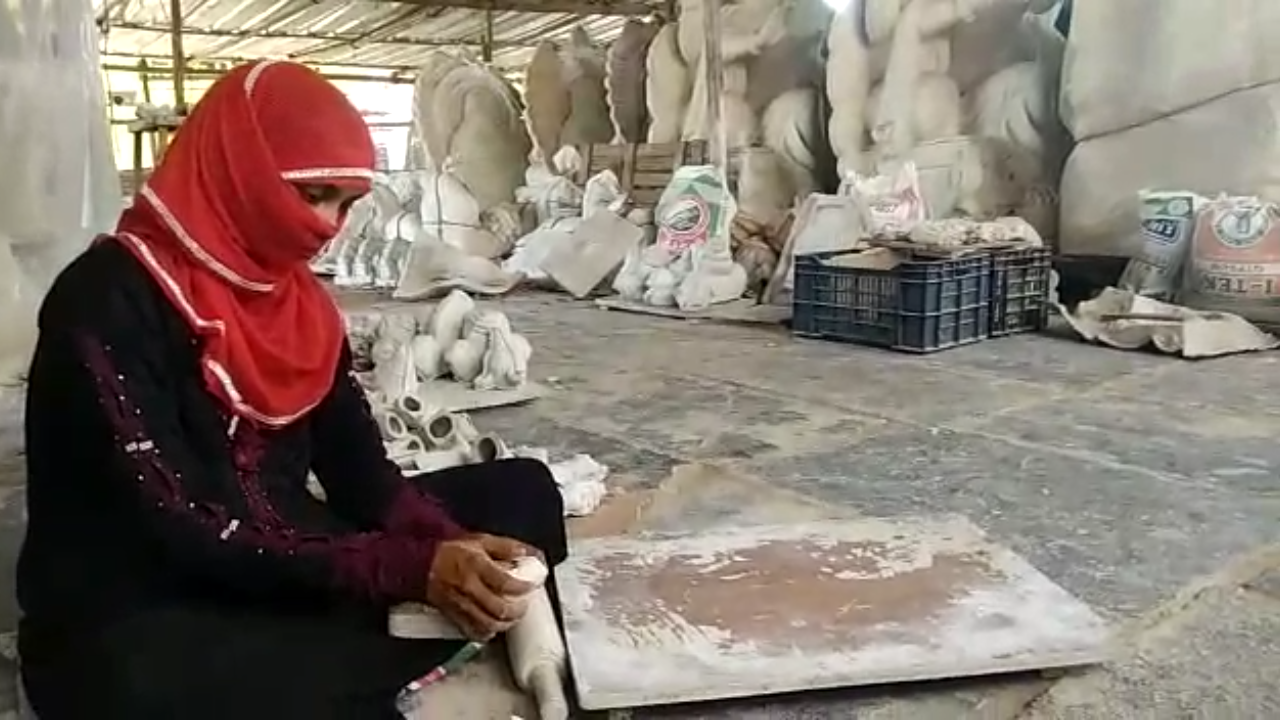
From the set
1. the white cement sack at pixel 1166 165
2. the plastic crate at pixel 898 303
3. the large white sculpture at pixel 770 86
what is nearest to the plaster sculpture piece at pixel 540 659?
the plastic crate at pixel 898 303

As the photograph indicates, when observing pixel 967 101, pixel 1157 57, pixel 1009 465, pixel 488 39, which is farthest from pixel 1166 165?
pixel 488 39

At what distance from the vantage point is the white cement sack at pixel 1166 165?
4277 millimetres

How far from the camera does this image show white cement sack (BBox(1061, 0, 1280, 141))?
4316mm

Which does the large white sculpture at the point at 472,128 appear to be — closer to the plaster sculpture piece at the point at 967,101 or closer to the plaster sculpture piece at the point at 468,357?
the plaster sculpture piece at the point at 967,101

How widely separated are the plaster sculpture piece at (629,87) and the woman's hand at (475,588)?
642 cm

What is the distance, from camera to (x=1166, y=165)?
456 cm

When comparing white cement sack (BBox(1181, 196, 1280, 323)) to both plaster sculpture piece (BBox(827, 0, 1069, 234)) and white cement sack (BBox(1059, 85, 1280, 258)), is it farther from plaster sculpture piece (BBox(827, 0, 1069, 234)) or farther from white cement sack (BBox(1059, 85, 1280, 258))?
plaster sculpture piece (BBox(827, 0, 1069, 234))

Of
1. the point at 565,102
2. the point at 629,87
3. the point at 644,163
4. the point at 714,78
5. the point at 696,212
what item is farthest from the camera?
the point at 565,102

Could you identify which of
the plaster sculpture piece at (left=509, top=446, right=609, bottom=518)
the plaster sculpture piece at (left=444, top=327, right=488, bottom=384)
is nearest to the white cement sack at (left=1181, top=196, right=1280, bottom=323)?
the plaster sculpture piece at (left=444, top=327, right=488, bottom=384)

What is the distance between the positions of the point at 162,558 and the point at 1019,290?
3457mm

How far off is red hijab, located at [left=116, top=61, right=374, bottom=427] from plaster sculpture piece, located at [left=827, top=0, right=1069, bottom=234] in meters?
4.37

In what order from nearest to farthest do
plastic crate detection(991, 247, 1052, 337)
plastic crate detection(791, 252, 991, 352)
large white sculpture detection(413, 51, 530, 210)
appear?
1. plastic crate detection(791, 252, 991, 352)
2. plastic crate detection(991, 247, 1052, 337)
3. large white sculpture detection(413, 51, 530, 210)

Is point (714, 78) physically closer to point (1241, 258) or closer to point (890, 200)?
point (890, 200)

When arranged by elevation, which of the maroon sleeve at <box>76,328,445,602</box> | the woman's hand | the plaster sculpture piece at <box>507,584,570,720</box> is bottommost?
the plaster sculpture piece at <box>507,584,570,720</box>
